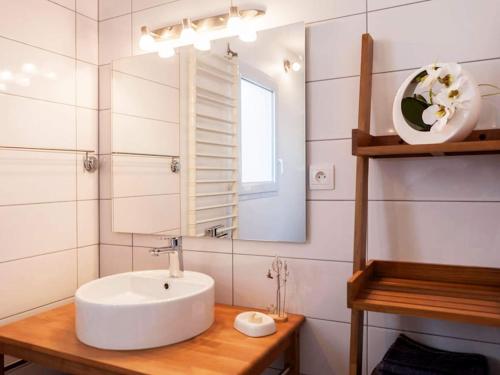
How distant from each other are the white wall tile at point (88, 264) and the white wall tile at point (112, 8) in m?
1.09

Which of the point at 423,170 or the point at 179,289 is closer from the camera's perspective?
the point at 423,170

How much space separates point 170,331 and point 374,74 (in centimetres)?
106

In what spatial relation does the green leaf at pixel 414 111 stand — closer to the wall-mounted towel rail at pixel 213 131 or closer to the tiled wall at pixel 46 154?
the wall-mounted towel rail at pixel 213 131

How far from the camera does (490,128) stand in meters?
1.21

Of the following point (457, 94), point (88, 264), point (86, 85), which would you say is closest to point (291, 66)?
point (457, 94)

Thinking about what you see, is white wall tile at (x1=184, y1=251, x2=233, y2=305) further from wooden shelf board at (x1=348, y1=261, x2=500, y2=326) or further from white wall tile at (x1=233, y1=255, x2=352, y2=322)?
wooden shelf board at (x1=348, y1=261, x2=500, y2=326)

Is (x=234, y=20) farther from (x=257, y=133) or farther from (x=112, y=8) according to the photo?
(x=112, y=8)

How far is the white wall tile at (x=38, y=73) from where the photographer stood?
5.10 ft

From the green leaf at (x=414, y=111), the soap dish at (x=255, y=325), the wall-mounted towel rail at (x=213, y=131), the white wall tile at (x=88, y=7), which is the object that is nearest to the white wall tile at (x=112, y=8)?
the white wall tile at (x=88, y=7)

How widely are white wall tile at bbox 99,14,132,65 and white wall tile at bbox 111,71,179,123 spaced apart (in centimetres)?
10

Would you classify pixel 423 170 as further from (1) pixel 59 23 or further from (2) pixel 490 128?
(1) pixel 59 23

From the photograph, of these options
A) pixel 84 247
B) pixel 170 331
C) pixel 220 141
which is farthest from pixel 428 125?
pixel 84 247

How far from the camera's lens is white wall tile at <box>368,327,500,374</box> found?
4.02 feet

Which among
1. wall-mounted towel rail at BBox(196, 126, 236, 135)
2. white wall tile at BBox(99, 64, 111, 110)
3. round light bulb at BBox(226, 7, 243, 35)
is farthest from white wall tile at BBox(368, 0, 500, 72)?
white wall tile at BBox(99, 64, 111, 110)
